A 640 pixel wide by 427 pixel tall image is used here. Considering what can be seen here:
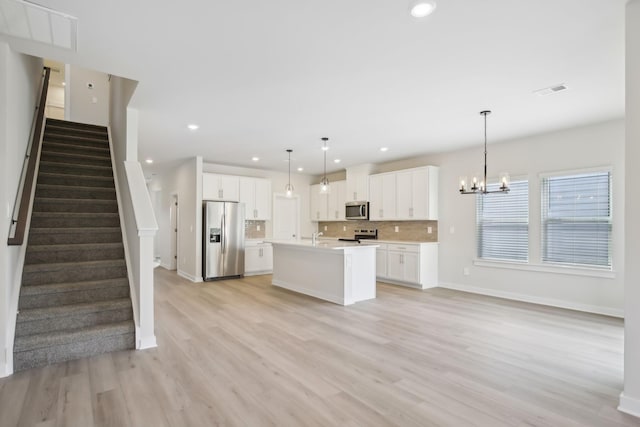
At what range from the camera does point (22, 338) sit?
296 centimetres

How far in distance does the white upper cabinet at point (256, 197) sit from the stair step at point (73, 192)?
10.9 feet

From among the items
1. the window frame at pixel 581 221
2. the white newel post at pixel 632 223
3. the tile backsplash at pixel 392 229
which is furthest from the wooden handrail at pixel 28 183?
the window frame at pixel 581 221

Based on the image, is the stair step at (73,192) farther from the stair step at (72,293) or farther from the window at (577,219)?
the window at (577,219)

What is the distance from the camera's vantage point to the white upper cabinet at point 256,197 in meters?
8.00

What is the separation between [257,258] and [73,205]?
4148 millimetres

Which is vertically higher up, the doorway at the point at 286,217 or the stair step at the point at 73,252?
the doorway at the point at 286,217

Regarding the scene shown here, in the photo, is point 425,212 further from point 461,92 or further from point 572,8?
point 572,8

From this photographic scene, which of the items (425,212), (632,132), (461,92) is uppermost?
(461,92)

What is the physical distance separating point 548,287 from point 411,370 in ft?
11.7

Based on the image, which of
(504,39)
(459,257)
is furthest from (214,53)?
(459,257)

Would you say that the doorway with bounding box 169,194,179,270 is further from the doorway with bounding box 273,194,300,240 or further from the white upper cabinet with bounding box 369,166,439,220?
the white upper cabinet with bounding box 369,166,439,220

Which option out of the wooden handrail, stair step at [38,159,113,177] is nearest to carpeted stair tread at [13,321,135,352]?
the wooden handrail

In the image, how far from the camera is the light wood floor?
7.23 ft

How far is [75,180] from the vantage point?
4.72 meters
